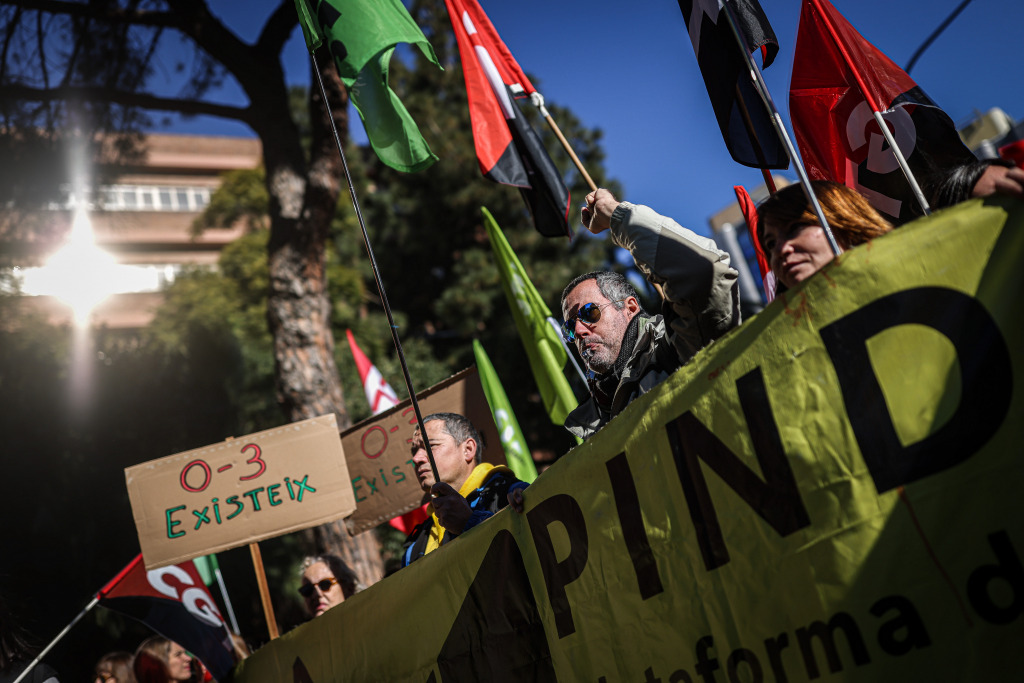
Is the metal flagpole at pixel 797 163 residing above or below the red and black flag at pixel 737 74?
below

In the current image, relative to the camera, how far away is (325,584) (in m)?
3.94

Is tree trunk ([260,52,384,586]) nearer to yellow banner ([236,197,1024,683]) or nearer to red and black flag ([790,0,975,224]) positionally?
red and black flag ([790,0,975,224])

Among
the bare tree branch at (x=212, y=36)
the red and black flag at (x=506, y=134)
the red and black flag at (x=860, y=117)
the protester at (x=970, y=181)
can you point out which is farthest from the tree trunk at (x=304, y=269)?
the protester at (x=970, y=181)

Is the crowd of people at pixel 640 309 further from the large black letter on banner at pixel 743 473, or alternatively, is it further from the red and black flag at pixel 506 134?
the red and black flag at pixel 506 134

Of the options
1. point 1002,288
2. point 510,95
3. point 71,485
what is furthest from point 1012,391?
point 71,485

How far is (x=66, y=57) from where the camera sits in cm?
750

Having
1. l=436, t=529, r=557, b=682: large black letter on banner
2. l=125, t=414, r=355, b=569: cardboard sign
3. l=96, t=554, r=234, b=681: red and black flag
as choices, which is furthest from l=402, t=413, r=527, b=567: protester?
l=96, t=554, r=234, b=681: red and black flag

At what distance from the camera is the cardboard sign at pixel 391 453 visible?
439 centimetres

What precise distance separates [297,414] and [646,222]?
201 inches

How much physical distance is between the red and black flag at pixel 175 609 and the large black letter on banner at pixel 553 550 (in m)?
2.39

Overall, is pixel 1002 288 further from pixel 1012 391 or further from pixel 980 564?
pixel 980 564

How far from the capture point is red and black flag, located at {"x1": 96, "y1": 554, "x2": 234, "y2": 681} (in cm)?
388

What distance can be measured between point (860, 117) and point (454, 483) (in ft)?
6.84

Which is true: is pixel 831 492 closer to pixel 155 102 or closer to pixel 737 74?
pixel 737 74
